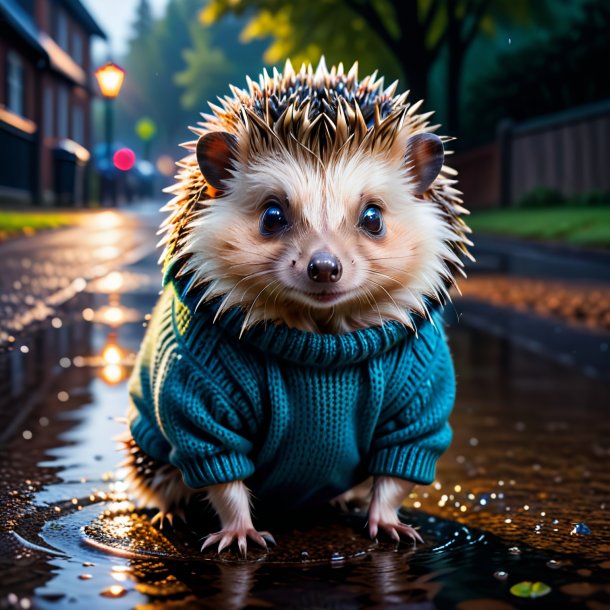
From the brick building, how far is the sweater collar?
2355cm

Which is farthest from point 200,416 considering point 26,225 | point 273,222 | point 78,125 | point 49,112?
point 78,125

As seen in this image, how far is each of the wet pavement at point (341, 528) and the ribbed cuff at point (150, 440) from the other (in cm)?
27

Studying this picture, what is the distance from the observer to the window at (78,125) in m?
42.9

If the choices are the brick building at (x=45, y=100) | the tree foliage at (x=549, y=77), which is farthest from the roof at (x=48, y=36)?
the tree foliage at (x=549, y=77)

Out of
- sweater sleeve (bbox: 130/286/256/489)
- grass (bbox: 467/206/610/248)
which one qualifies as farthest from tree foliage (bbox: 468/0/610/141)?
Result: sweater sleeve (bbox: 130/286/256/489)

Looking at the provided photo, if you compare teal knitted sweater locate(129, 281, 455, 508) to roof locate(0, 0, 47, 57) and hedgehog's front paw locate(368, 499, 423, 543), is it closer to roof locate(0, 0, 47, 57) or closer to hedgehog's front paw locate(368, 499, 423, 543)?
hedgehog's front paw locate(368, 499, 423, 543)

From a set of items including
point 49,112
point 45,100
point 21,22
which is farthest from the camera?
point 49,112

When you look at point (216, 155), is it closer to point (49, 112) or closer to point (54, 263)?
point (54, 263)

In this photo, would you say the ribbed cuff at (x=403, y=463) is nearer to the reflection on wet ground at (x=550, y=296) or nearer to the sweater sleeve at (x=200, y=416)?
the sweater sleeve at (x=200, y=416)

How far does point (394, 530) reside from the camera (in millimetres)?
3926

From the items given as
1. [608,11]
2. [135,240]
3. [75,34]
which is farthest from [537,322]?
[75,34]

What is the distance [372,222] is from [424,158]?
0.31 meters

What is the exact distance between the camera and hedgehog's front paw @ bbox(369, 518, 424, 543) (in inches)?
154

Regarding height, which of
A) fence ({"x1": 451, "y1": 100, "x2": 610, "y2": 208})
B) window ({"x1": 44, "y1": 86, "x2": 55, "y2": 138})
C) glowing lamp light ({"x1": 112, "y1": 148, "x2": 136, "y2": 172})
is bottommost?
fence ({"x1": 451, "y1": 100, "x2": 610, "y2": 208})
